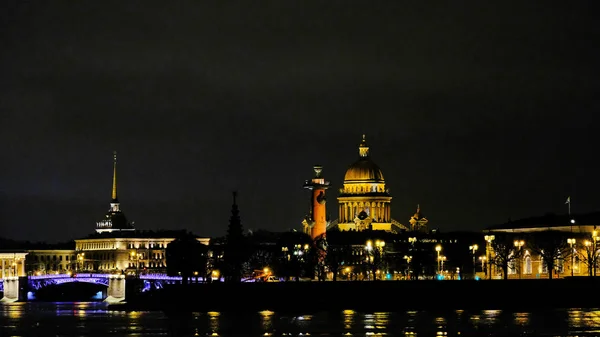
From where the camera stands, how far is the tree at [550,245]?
17550 centimetres

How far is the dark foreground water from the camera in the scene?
11569 cm

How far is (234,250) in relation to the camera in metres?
190

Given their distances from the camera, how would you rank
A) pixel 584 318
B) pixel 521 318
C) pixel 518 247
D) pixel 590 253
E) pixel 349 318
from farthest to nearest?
pixel 518 247
pixel 590 253
pixel 349 318
pixel 521 318
pixel 584 318

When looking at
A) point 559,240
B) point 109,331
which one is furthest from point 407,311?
point 559,240

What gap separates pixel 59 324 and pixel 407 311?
97.2 ft

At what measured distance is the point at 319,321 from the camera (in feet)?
427

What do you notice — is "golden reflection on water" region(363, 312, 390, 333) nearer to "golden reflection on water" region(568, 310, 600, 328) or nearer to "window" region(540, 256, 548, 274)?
"golden reflection on water" region(568, 310, 600, 328)

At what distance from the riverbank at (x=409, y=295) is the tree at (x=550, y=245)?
21461 mm

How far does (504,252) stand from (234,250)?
1250 inches

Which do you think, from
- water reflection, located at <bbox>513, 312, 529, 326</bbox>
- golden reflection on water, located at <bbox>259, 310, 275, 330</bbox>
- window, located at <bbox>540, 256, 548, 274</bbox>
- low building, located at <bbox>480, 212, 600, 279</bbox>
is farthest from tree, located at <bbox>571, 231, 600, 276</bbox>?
golden reflection on water, located at <bbox>259, 310, 275, 330</bbox>

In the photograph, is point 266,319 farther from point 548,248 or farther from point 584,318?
point 548,248

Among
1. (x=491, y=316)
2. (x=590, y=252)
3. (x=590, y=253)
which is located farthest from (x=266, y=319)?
(x=590, y=252)

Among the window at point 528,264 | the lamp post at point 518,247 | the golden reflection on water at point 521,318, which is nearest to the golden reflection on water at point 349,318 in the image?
the golden reflection on water at point 521,318

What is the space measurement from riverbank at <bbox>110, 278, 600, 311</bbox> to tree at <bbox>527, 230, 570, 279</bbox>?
2146 cm
